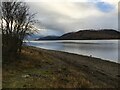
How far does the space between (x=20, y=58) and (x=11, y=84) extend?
10.2 m

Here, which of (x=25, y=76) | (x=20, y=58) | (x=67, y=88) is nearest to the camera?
(x=67, y=88)

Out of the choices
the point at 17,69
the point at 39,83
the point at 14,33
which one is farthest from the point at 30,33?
the point at 39,83

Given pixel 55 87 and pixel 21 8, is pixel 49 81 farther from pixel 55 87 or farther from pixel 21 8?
pixel 21 8

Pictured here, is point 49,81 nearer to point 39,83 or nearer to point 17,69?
point 39,83

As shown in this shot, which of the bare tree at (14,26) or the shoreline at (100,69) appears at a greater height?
the bare tree at (14,26)

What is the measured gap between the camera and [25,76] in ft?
60.2

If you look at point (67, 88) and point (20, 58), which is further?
point (20, 58)

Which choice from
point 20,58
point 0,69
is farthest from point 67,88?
point 20,58

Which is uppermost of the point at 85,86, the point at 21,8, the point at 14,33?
the point at 21,8

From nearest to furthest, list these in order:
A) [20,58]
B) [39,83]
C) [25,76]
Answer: [39,83]
[25,76]
[20,58]

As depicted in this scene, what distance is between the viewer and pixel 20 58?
2581cm

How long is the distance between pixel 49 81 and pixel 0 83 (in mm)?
3297

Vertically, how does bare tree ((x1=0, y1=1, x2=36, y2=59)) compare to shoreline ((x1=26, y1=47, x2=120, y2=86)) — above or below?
above

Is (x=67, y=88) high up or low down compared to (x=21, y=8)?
down
